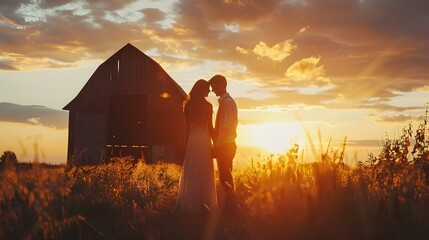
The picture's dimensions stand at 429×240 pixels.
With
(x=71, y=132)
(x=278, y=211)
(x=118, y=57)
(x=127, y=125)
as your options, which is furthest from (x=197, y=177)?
(x=71, y=132)

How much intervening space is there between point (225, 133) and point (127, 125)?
17.7m

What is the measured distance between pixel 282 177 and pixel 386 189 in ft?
4.44

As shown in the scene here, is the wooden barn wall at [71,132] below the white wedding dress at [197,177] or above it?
above

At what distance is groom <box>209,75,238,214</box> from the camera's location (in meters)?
8.61

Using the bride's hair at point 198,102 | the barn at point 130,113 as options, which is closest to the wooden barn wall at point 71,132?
the barn at point 130,113

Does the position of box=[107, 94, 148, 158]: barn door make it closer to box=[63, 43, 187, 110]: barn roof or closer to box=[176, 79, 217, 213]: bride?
box=[63, 43, 187, 110]: barn roof

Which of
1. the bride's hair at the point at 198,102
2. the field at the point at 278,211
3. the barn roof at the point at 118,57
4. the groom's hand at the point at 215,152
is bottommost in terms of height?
the field at the point at 278,211

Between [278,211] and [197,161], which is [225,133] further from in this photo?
[278,211]

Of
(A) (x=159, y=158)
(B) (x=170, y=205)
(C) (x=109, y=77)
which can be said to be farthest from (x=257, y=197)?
(C) (x=109, y=77)

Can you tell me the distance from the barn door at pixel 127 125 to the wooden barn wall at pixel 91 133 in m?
0.43

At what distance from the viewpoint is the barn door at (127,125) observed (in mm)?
24938

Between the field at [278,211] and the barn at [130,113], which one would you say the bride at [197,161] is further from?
the barn at [130,113]

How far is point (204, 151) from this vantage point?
9.24 m

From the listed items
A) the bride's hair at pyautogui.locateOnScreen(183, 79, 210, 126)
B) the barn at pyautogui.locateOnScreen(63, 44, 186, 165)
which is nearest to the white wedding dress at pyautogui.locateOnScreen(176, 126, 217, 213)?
the bride's hair at pyautogui.locateOnScreen(183, 79, 210, 126)
